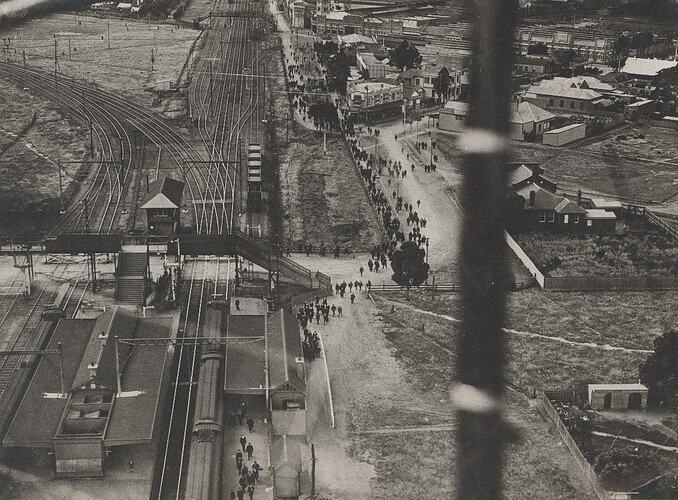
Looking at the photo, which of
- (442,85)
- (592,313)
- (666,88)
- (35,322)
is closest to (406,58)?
(442,85)

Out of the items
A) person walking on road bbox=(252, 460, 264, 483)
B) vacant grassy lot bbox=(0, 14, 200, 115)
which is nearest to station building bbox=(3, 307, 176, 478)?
person walking on road bbox=(252, 460, 264, 483)

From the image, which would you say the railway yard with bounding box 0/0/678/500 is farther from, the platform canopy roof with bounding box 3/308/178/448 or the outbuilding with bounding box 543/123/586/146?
the outbuilding with bounding box 543/123/586/146

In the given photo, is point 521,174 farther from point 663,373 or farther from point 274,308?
point 663,373

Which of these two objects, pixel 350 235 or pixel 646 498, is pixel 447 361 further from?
pixel 350 235

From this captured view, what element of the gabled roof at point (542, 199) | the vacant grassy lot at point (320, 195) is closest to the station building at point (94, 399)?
the vacant grassy lot at point (320, 195)

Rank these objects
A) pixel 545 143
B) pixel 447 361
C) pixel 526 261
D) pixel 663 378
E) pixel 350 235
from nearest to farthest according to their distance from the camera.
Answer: pixel 663 378, pixel 447 361, pixel 526 261, pixel 350 235, pixel 545 143

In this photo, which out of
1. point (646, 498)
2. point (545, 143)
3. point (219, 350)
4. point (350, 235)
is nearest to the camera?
point (646, 498)

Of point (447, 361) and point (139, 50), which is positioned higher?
point (139, 50)

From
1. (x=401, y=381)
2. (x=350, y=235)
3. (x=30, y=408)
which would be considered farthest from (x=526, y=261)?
(x=30, y=408)
